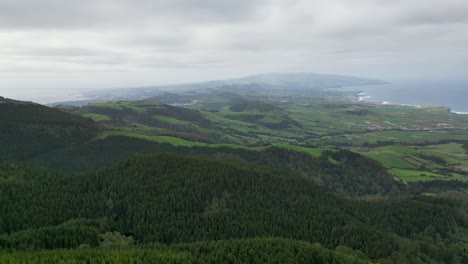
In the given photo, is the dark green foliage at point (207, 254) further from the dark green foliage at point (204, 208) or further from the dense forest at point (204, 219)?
the dark green foliage at point (204, 208)

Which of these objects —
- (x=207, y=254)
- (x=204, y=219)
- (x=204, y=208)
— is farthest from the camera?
(x=204, y=208)

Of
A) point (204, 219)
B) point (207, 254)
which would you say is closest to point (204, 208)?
point (204, 219)

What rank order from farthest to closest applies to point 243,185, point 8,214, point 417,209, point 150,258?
point 243,185, point 417,209, point 8,214, point 150,258

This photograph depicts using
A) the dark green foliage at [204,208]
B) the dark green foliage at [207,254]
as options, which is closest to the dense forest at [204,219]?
the dark green foliage at [207,254]

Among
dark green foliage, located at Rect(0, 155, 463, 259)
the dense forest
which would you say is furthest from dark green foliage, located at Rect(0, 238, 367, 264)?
dark green foliage, located at Rect(0, 155, 463, 259)

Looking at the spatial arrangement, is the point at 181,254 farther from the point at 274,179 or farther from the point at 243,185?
the point at 274,179

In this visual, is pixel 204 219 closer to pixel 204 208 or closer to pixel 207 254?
pixel 204 208

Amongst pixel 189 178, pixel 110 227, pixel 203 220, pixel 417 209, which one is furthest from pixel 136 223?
pixel 417 209

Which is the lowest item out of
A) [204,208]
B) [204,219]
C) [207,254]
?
[204,219]

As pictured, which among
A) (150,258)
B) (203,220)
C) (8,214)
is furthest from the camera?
(203,220)
